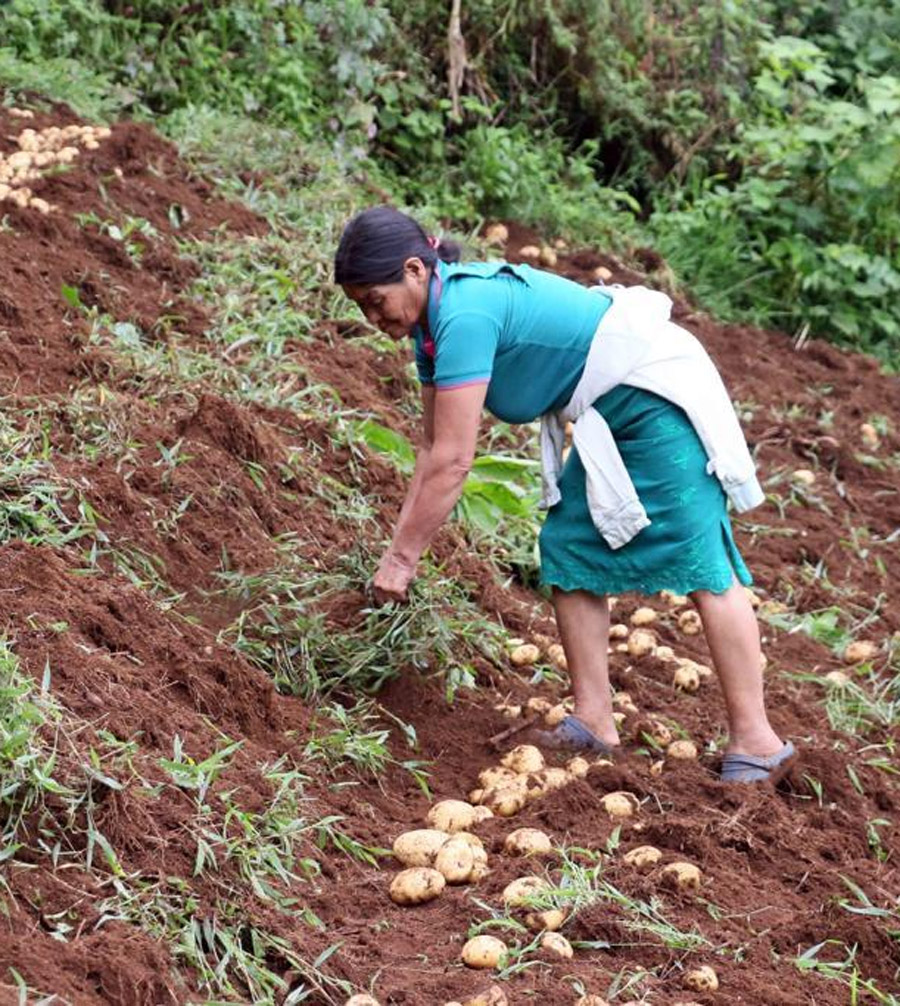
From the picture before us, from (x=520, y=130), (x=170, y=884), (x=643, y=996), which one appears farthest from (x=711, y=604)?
(x=520, y=130)

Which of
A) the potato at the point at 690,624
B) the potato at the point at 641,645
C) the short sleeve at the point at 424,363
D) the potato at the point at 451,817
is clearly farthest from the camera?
the potato at the point at 690,624

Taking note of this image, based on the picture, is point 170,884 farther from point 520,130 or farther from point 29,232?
point 520,130

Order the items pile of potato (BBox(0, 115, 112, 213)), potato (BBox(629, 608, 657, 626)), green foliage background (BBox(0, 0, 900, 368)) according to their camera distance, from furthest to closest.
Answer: green foliage background (BBox(0, 0, 900, 368))
pile of potato (BBox(0, 115, 112, 213))
potato (BBox(629, 608, 657, 626))

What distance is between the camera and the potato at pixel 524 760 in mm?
4242

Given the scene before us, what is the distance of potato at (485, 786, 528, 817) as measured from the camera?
4.05 m

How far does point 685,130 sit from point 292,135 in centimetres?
288

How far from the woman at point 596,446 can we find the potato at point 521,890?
929 mm

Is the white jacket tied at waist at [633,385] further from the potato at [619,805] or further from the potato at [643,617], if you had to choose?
the potato at [643,617]

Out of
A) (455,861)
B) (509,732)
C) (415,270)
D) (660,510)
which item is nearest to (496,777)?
(509,732)

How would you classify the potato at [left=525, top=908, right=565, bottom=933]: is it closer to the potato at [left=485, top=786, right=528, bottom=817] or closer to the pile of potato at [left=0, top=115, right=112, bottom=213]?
the potato at [left=485, top=786, right=528, bottom=817]

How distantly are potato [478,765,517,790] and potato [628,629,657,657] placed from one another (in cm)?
107

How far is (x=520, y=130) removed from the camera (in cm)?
966

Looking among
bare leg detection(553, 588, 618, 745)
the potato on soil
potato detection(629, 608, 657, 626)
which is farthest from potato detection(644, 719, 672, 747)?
the potato on soil

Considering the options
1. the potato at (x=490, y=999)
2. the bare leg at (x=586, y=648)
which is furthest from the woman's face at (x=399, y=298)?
the potato at (x=490, y=999)
